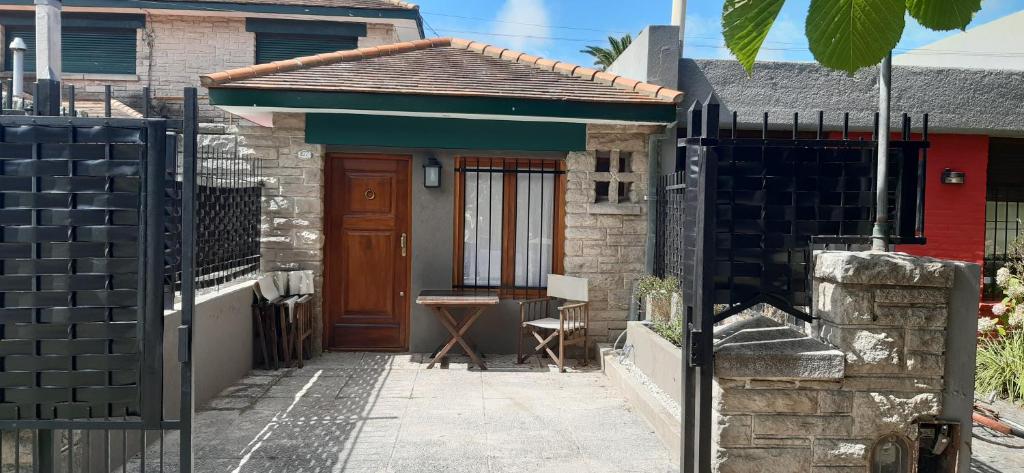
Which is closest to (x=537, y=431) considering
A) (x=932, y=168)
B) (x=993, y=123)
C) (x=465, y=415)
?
(x=465, y=415)

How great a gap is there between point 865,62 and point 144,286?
8.99 ft

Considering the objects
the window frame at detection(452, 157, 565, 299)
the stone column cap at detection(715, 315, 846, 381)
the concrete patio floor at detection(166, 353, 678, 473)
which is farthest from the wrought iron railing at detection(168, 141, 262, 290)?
the stone column cap at detection(715, 315, 846, 381)

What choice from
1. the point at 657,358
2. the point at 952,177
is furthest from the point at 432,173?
the point at 952,177

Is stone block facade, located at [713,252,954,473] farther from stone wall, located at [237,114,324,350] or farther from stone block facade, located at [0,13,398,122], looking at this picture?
stone block facade, located at [0,13,398,122]

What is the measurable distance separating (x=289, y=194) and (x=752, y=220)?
5.59 meters

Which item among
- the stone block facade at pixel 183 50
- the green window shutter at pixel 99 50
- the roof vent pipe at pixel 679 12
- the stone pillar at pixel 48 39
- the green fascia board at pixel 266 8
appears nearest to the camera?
the stone pillar at pixel 48 39

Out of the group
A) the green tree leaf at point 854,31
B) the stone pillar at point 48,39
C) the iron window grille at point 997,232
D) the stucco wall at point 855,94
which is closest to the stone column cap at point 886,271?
the green tree leaf at point 854,31

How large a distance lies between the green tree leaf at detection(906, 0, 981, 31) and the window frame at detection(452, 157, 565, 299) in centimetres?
637

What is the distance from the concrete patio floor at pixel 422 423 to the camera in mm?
4457

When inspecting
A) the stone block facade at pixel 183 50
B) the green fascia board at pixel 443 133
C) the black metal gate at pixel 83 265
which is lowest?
the black metal gate at pixel 83 265

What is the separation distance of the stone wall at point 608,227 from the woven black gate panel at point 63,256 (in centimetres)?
520

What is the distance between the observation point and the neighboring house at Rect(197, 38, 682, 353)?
7.04 m

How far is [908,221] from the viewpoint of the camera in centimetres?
335

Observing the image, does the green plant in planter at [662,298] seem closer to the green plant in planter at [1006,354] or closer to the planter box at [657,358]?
the planter box at [657,358]
